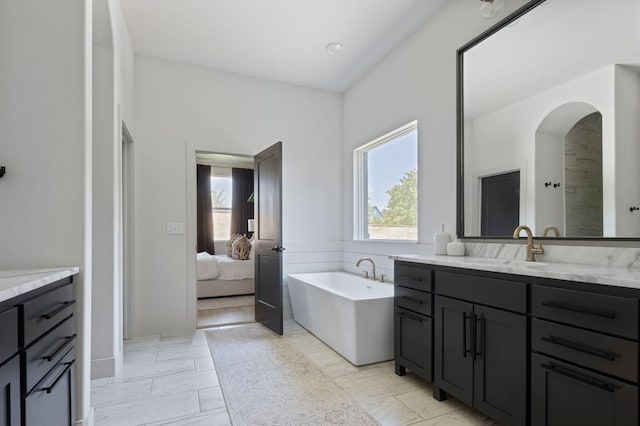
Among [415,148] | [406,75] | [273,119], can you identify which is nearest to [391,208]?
[415,148]

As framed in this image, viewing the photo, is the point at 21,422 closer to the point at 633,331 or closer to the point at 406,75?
the point at 633,331

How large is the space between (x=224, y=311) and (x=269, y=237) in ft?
4.62

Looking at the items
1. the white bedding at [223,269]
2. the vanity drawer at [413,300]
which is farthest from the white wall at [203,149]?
the vanity drawer at [413,300]

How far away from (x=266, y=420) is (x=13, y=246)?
5.08 ft

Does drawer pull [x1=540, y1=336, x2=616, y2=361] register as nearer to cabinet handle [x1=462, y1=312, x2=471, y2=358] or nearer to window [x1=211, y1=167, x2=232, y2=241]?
cabinet handle [x1=462, y1=312, x2=471, y2=358]

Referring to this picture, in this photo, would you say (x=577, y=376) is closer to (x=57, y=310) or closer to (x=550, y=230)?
(x=550, y=230)

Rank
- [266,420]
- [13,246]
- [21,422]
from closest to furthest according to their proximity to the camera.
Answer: [21,422]
[13,246]
[266,420]

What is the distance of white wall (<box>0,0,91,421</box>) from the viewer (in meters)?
1.51

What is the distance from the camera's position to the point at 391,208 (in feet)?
12.2

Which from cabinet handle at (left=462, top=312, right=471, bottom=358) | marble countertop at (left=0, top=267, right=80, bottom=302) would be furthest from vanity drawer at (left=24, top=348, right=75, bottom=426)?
cabinet handle at (left=462, top=312, right=471, bottom=358)

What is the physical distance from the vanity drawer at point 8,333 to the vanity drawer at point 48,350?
3.9 inches

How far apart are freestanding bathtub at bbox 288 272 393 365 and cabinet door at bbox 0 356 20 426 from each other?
201cm

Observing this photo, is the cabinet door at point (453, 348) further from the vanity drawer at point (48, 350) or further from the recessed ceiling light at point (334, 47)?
the recessed ceiling light at point (334, 47)

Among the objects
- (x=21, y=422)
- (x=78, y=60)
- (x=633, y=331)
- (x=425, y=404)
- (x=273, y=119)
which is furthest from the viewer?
(x=273, y=119)
